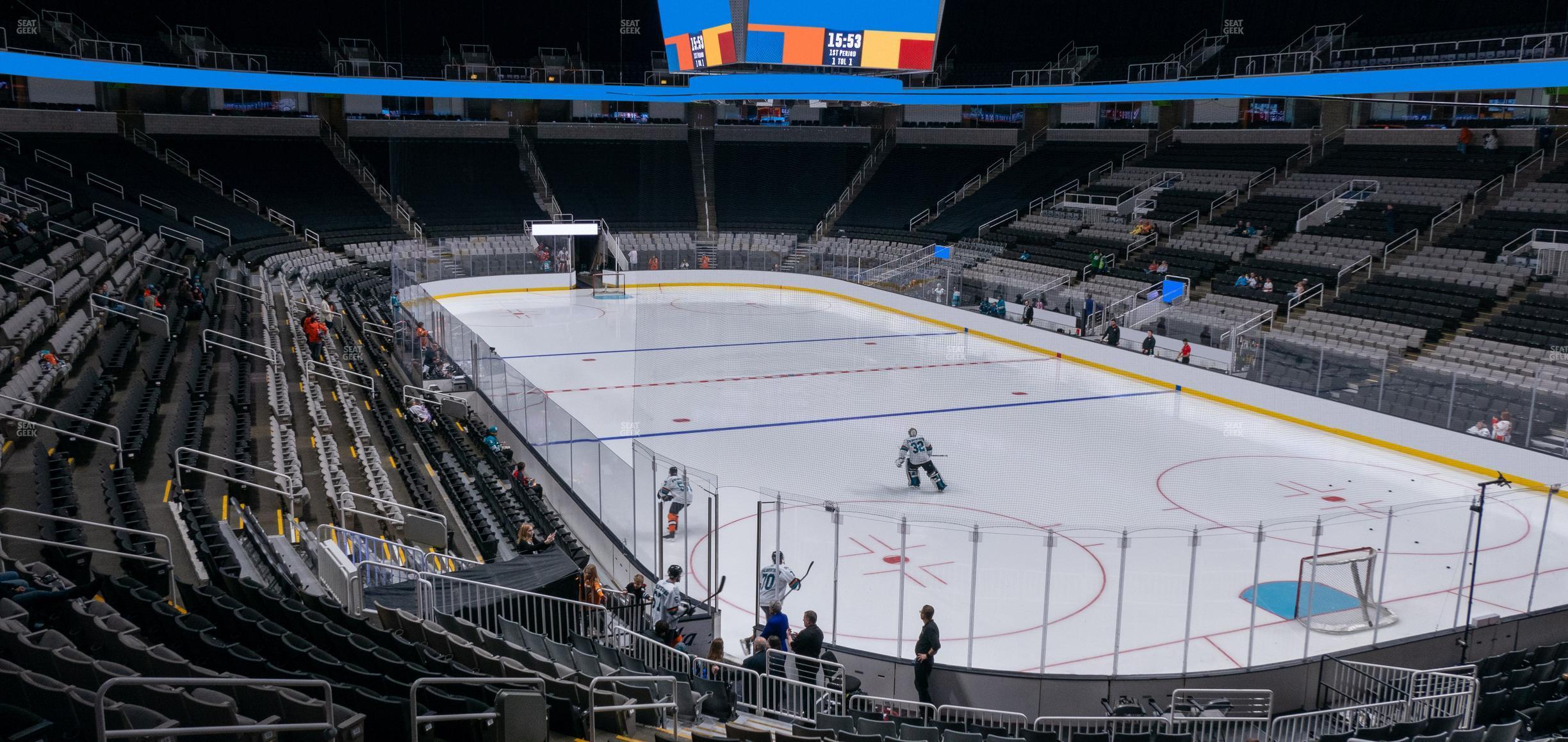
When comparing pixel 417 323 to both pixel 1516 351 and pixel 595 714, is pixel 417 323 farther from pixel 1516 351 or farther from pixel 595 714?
pixel 1516 351

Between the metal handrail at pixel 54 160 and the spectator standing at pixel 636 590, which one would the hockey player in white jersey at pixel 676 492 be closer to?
the spectator standing at pixel 636 590

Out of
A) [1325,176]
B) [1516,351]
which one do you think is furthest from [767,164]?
[1516,351]

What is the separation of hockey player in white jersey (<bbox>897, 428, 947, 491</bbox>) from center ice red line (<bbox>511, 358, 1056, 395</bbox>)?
6.74 meters

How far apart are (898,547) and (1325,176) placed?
24.3 metres

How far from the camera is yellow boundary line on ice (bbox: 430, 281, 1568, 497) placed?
16.6 meters

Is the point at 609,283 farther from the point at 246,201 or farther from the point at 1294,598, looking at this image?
the point at 1294,598

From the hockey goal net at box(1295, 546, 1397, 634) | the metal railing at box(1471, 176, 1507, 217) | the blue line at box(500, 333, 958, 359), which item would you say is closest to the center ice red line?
the blue line at box(500, 333, 958, 359)

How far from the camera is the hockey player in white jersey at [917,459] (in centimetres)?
1460

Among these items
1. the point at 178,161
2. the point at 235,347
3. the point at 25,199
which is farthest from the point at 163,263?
the point at 178,161

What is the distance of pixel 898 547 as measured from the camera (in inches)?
390

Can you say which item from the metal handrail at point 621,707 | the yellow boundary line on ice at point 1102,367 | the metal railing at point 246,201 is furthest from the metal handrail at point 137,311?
the metal railing at point 246,201

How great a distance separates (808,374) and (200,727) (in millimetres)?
18731

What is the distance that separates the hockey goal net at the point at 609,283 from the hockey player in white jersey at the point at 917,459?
20947 mm

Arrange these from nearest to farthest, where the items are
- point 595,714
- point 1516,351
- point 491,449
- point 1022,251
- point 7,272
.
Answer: point 595,714, point 491,449, point 7,272, point 1516,351, point 1022,251
